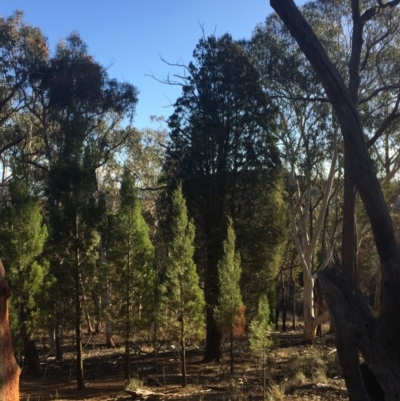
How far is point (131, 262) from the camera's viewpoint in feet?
58.7

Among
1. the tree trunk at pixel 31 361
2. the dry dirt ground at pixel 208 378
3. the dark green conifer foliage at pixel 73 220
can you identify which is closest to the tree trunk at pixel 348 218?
the dry dirt ground at pixel 208 378

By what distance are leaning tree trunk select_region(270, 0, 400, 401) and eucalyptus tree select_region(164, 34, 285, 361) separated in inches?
548

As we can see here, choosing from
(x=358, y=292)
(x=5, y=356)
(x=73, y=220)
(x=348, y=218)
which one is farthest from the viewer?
(x=73, y=220)

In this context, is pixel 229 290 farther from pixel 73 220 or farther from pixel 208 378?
pixel 73 220

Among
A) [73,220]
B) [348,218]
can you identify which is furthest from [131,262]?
[348,218]

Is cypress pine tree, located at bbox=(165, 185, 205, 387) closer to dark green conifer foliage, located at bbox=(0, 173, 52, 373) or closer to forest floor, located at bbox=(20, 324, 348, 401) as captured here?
forest floor, located at bbox=(20, 324, 348, 401)

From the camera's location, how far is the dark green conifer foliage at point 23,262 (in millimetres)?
16438

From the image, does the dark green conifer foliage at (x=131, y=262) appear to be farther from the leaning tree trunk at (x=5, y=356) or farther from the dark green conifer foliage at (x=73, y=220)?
the leaning tree trunk at (x=5, y=356)

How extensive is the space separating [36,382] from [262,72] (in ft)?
47.0

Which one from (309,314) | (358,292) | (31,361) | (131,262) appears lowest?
(31,361)

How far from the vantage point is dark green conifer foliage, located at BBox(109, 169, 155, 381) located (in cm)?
1766

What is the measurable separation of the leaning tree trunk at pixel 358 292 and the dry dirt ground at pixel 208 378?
16.0 feet

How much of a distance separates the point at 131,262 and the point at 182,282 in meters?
1.90

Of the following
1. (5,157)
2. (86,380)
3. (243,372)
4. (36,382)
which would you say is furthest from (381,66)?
(5,157)
